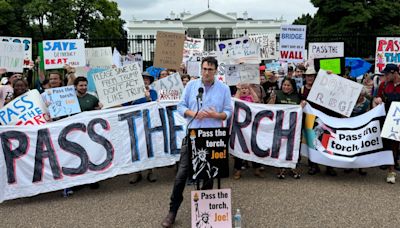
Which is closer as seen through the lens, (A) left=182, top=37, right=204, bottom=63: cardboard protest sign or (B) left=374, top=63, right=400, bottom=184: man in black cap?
(B) left=374, top=63, right=400, bottom=184: man in black cap

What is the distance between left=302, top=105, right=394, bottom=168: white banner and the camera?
607 cm

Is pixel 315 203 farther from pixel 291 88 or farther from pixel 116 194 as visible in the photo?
pixel 116 194

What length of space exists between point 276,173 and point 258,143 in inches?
26.6

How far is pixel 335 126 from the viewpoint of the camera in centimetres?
622

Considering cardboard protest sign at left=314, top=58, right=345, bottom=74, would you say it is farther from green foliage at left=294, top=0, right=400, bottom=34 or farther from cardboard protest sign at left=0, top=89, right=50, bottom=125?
green foliage at left=294, top=0, right=400, bottom=34

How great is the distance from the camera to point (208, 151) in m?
3.90

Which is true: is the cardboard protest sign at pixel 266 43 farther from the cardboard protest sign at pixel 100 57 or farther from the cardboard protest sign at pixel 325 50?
the cardboard protest sign at pixel 100 57

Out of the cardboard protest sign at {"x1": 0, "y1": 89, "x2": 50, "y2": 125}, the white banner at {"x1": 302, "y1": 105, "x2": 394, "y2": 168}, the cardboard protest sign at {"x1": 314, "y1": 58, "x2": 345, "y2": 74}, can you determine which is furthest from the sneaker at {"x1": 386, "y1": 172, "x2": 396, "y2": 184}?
the cardboard protest sign at {"x1": 0, "y1": 89, "x2": 50, "y2": 125}

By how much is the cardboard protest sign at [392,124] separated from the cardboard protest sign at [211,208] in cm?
325

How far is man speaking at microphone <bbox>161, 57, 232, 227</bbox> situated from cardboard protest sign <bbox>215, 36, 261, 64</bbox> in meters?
2.96

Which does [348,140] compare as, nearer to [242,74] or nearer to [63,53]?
[242,74]

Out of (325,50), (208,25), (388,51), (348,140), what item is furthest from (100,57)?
(208,25)

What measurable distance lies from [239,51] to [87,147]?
3.58 meters

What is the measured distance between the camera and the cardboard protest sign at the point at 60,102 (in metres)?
5.88
